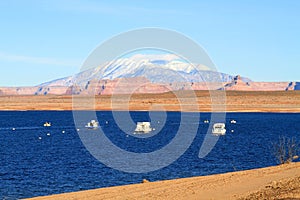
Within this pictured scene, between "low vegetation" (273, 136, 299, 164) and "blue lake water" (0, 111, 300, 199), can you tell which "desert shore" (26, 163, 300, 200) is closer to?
"low vegetation" (273, 136, 299, 164)

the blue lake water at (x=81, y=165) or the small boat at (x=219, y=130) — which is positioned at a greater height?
the small boat at (x=219, y=130)

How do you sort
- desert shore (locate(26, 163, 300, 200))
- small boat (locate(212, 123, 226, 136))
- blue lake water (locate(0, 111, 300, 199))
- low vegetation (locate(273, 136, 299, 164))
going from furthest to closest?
small boat (locate(212, 123, 226, 136)) < low vegetation (locate(273, 136, 299, 164)) < blue lake water (locate(0, 111, 300, 199)) < desert shore (locate(26, 163, 300, 200))

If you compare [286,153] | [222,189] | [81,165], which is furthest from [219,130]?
[222,189]

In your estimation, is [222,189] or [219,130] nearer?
[222,189]

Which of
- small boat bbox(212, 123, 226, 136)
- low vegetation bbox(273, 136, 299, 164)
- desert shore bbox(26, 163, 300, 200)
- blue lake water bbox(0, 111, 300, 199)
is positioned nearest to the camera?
desert shore bbox(26, 163, 300, 200)

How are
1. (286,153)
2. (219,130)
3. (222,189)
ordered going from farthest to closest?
(219,130) < (286,153) < (222,189)

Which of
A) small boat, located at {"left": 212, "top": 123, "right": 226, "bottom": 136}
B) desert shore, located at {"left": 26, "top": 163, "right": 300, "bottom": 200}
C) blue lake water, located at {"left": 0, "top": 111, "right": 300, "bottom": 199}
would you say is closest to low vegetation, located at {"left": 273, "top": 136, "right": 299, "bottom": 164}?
blue lake water, located at {"left": 0, "top": 111, "right": 300, "bottom": 199}

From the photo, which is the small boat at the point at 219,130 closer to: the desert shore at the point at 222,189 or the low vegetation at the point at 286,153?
the low vegetation at the point at 286,153

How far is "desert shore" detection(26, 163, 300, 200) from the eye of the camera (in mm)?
26719

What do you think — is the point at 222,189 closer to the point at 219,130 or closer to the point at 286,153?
the point at 286,153

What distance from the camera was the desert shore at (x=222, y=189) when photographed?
26.7 meters

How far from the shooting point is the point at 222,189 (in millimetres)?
30156

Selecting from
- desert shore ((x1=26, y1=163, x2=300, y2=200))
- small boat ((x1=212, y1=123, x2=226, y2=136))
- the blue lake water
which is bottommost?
the blue lake water

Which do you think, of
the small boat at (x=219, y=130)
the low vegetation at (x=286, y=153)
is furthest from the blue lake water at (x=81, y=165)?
the small boat at (x=219, y=130)
